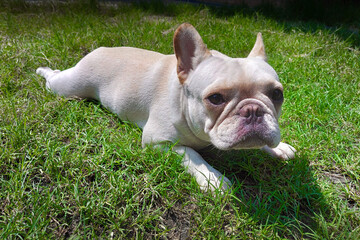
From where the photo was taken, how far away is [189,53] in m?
2.29

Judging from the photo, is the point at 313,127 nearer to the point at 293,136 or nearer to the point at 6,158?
the point at 293,136

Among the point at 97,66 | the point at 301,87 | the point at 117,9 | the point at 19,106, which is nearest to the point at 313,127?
the point at 301,87

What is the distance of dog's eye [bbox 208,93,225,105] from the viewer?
199 cm

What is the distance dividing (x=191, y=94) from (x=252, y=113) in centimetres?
52

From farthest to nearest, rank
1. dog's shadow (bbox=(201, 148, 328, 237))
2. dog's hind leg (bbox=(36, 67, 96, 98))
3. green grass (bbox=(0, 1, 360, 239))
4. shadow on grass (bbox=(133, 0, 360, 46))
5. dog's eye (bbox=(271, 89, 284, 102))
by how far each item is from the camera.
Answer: shadow on grass (bbox=(133, 0, 360, 46))
dog's hind leg (bbox=(36, 67, 96, 98))
dog's eye (bbox=(271, 89, 284, 102))
dog's shadow (bbox=(201, 148, 328, 237))
green grass (bbox=(0, 1, 360, 239))

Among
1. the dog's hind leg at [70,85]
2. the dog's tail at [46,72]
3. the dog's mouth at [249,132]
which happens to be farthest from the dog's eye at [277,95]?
the dog's tail at [46,72]

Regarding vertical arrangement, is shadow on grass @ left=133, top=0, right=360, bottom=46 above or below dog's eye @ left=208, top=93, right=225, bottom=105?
below

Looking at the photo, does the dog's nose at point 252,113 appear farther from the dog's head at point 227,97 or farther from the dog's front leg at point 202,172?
the dog's front leg at point 202,172

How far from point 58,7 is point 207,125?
188 inches

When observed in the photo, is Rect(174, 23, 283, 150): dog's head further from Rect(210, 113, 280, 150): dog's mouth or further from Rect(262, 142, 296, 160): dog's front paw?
Rect(262, 142, 296, 160): dog's front paw

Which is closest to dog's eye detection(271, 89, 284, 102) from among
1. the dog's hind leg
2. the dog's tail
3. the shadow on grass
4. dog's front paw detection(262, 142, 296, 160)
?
dog's front paw detection(262, 142, 296, 160)

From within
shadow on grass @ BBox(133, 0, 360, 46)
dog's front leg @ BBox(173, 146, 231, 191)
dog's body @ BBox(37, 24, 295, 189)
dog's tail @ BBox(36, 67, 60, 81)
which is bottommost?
shadow on grass @ BBox(133, 0, 360, 46)

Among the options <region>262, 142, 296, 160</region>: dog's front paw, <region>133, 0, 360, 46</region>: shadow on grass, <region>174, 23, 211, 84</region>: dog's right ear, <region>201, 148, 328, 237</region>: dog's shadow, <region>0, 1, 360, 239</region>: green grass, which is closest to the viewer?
<region>0, 1, 360, 239</region>: green grass

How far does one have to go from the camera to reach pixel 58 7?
553 centimetres
